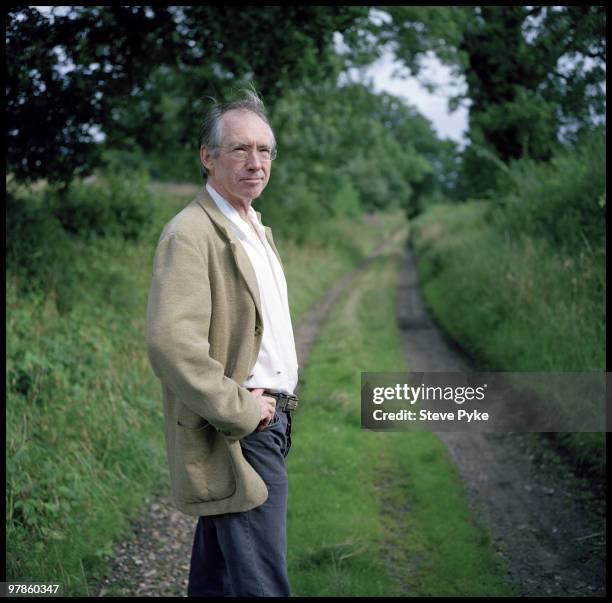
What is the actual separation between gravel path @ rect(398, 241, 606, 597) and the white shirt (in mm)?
2412

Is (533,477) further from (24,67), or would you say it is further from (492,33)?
(492,33)

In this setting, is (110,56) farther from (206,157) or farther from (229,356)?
(229,356)

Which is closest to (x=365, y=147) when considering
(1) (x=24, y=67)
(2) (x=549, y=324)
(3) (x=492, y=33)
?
(3) (x=492, y=33)

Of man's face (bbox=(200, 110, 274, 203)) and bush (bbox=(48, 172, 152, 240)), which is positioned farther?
bush (bbox=(48, 172, 152, 240))

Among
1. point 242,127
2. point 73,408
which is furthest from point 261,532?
point 73,408

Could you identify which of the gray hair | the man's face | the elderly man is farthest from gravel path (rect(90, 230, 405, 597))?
the gray hair

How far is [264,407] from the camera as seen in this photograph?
7.99 feet

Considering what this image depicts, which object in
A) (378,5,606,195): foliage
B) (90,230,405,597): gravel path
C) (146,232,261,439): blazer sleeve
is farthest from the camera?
(378,5,606,195): foliage

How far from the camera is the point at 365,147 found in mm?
20016

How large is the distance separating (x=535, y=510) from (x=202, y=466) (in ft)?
11.5

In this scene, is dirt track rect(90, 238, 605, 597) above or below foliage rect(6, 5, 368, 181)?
below

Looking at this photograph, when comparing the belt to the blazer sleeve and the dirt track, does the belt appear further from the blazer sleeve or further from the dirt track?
the dirt track

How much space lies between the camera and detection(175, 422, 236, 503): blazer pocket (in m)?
2.45

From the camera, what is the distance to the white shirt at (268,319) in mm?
2537
